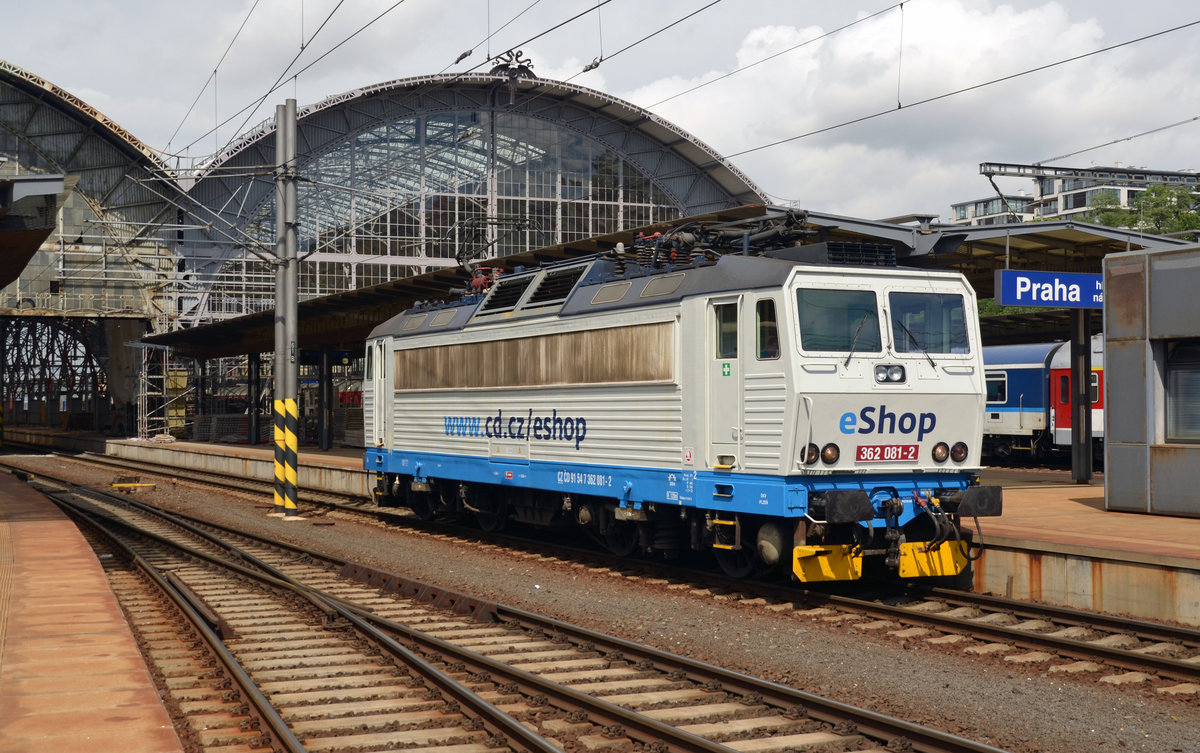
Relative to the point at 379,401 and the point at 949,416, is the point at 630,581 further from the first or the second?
the point at 379,401

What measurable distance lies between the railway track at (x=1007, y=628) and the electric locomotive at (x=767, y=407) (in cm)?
37

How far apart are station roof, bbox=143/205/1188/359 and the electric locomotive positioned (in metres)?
2.38

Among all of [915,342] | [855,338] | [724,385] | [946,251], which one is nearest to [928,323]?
[915,342]

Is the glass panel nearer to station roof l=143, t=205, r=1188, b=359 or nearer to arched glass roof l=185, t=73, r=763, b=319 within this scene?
station roof l=143, t=205, r=1188, b=359

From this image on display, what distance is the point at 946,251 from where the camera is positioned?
20.4 meters

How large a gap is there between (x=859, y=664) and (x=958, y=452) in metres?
3.95

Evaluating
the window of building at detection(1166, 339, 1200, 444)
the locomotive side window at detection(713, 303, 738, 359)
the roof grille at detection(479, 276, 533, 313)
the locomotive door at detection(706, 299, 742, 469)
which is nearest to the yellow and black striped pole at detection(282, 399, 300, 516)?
the roof grille at detection(479, 276, 533, 313)

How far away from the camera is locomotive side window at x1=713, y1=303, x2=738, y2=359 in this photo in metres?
13.0

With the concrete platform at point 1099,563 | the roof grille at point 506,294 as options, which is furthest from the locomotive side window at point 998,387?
the roof grille at point 506,294

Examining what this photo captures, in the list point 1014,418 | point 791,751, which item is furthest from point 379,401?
point 1014,418

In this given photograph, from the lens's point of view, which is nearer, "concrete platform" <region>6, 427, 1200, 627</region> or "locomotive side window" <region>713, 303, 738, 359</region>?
"concrete platform" <region>6, 427, 1200, 627</region>

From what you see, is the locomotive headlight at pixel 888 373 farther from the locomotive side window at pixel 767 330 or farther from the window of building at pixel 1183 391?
the window of building at pixel 1183 391

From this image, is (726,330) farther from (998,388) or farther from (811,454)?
(998,388)

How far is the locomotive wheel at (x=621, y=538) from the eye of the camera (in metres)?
16.2
